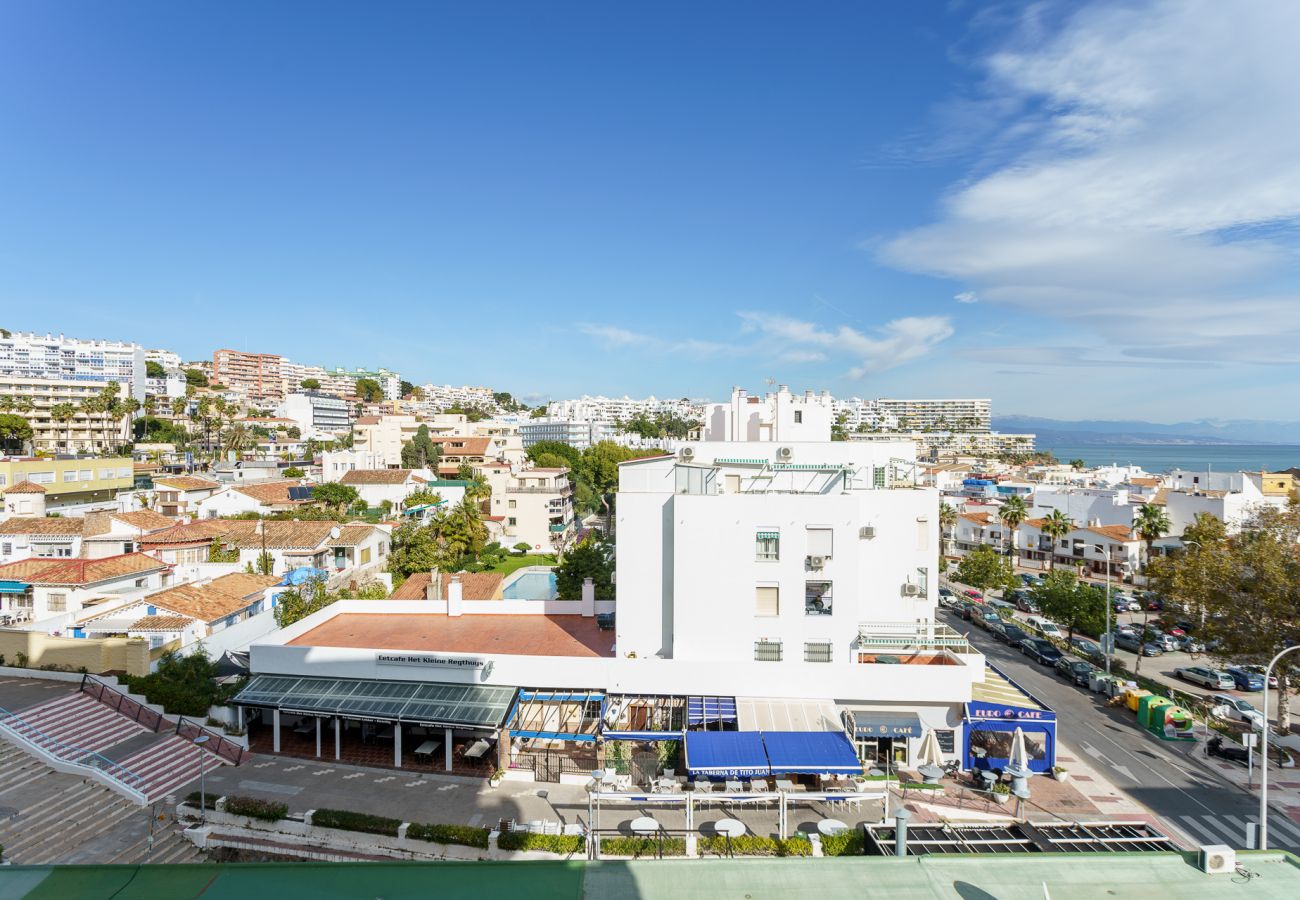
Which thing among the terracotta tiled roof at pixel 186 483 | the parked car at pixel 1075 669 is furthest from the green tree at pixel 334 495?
the parked car at pixel 1075 669

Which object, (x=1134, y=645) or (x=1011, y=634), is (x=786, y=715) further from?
(x=1134, y=645)

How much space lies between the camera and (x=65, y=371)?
145000mm

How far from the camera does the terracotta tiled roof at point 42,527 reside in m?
41.5

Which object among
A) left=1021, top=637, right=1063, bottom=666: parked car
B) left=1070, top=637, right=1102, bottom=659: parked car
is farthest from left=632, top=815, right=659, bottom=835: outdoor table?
left=1070, top=637, right=1102, bottom=659: parked car

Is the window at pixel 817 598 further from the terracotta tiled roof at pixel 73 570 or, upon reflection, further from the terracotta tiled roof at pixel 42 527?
the terracotta tiled roof at pixel 42 527

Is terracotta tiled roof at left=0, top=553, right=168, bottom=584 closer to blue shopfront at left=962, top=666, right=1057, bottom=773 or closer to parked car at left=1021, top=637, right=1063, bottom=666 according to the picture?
blue shopfront at left=962, top=666, right=1057, bottom=773

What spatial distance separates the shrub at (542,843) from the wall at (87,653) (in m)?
17.4

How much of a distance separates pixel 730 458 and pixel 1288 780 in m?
21.8

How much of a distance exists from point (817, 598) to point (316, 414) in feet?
543

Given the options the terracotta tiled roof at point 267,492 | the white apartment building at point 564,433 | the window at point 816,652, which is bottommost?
the window at point 816,652

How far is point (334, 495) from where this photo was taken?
69750 mm

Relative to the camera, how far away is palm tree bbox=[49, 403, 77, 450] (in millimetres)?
91750

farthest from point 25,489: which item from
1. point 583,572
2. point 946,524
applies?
point 946,524

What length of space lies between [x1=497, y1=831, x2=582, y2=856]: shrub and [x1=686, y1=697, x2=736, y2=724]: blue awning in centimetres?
544
